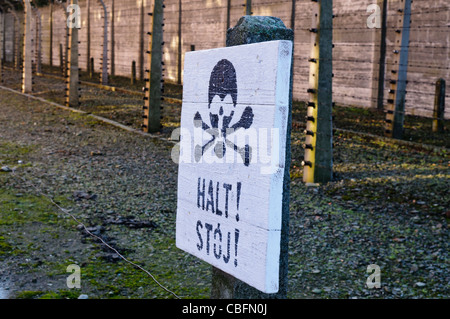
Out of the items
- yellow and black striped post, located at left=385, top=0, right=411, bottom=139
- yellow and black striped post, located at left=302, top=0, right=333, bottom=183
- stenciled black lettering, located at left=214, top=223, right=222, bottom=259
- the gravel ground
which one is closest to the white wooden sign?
stenciled black lettering, located at left=214, top=223, right=222, bottom=259

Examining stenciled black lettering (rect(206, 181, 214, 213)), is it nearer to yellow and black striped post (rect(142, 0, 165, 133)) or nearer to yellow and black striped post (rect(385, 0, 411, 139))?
yellow and black striped post (rect(385, 0, 411, 139))

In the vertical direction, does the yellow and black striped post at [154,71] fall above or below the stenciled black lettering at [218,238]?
above

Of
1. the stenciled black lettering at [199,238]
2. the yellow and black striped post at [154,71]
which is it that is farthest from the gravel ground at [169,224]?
the stenciled black lettering at [199,238]

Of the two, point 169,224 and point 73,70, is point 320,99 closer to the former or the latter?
point 169,224

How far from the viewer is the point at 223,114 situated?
6.60ft

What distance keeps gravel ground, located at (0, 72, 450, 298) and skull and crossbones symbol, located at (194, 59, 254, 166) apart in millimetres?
2060

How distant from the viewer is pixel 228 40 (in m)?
2.28

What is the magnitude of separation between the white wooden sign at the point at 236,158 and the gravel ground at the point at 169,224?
189 centimetres

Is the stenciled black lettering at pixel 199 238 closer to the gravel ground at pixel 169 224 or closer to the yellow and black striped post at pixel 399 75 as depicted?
the gravel ground at pixel 169 224

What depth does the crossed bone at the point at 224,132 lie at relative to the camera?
6.24 ft

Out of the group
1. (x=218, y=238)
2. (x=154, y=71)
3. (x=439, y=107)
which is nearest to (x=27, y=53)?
(x=154, y=71)

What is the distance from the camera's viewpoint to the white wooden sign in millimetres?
1813

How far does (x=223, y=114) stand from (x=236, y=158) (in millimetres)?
177

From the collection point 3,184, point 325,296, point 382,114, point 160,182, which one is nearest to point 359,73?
point 382,114
